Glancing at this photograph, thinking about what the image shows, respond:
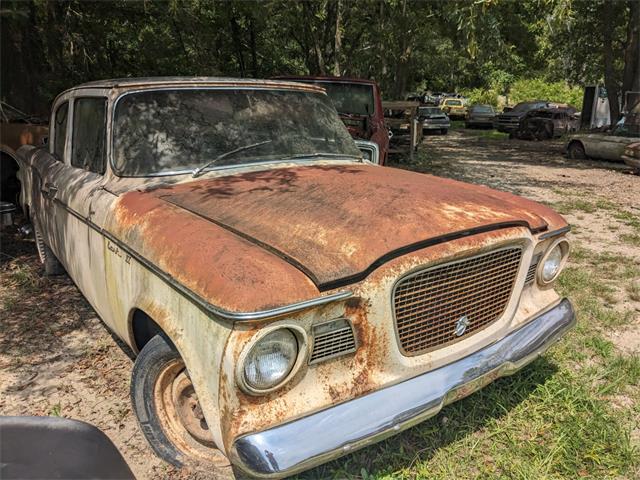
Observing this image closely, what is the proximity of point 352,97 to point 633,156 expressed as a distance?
7.68 metres

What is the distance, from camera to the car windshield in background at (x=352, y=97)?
29.0 ft

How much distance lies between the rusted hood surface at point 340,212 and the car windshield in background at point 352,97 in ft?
18.7

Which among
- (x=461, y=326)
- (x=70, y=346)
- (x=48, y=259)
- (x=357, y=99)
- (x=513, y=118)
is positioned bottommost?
(x=70, y=346)

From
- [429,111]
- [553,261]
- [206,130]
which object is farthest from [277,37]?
[553,261]

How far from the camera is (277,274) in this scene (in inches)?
79.9

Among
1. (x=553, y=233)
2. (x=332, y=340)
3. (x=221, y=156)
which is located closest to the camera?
(x=332, y=340)

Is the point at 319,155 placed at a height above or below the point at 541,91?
below

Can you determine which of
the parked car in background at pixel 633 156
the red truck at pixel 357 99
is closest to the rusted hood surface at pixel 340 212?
the red truck at pixel 357 99

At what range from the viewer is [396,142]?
13.4 meters

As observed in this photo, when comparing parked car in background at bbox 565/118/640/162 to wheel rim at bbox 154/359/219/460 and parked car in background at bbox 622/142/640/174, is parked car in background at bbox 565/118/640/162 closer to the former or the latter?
parked car in background at bbox 622/142/640/174

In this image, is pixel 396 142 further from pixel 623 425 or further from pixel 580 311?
pixel 623 425

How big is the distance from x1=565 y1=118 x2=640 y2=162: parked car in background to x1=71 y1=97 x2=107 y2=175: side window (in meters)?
13.2

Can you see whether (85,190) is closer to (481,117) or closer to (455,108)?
(481,117)

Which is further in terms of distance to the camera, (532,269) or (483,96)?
(483,96)
